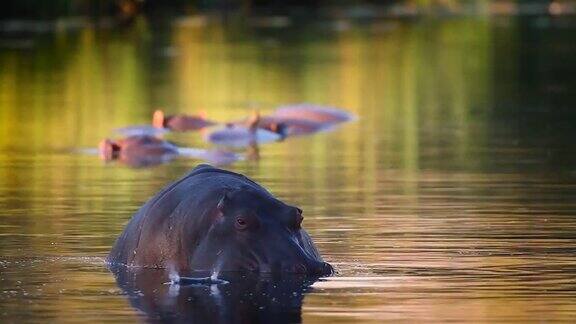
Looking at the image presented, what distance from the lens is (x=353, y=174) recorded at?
65.9 feet

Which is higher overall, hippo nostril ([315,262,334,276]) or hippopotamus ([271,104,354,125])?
hippopotamus ([271,104,354,125])

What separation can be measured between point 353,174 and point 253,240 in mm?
8271

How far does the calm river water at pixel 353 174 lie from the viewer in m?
11.8

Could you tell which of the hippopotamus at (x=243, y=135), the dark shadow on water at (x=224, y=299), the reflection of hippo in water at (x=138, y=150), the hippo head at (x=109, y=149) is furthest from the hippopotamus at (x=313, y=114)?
the dark shadow on water at (x=224, y=299)

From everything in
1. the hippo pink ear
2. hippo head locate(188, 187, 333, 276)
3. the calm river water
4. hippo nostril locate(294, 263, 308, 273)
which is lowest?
the calm river water

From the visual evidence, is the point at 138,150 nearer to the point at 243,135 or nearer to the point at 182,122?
the point at 243,135

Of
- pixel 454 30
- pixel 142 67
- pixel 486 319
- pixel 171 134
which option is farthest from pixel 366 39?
pixel 486 319

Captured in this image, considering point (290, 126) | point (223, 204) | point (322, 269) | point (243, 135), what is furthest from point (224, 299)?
point (290, 126)

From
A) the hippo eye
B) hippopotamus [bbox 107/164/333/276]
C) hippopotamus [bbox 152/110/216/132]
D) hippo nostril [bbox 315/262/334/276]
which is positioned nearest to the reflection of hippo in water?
hippopotamus [bbox 152/110/216/132]

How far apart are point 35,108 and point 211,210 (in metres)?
19.9

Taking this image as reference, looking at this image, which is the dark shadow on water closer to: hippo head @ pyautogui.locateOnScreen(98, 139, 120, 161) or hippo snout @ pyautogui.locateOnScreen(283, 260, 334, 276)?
hippo snout @ pyautogui.locateOnScreen(283, 260, 334, 276)

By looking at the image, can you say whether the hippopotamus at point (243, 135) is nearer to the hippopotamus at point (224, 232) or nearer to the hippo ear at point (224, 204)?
the hippopotamus at point (224, 232)

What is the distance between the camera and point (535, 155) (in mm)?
21891

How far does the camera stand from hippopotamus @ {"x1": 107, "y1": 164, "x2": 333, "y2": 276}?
1183 cm
